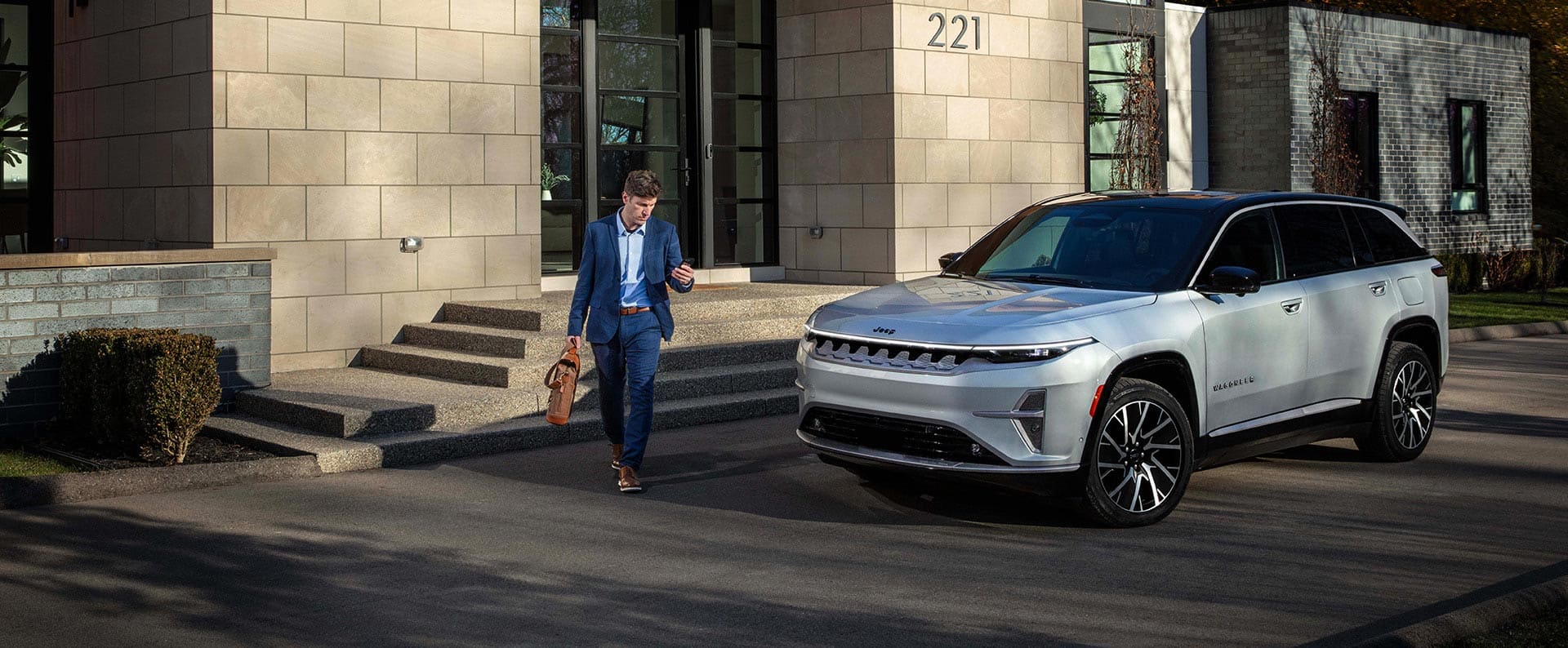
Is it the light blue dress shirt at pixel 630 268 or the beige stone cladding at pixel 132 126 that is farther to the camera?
the beige stone cladding at pixel 132 126

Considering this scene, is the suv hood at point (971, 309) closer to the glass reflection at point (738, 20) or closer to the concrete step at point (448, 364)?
the concrete step at point (448, 364)

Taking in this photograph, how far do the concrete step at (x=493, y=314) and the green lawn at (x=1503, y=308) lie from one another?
38.0 ft

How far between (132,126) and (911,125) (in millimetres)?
7709

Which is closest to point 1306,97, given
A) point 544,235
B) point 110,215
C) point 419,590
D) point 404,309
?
point 544,235

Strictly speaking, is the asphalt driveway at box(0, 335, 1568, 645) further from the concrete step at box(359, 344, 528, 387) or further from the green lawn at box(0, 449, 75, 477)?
the concrete step at box(359, 344, 528, 387)

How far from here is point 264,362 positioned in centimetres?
1209

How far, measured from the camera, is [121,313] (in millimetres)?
11258

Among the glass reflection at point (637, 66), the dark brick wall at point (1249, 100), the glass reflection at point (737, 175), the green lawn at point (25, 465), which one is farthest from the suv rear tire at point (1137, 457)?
the dark brick wall at point (1249, 100)

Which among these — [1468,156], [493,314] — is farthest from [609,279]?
[1468,156]

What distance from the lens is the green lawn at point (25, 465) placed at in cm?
961

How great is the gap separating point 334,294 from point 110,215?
257 centimetres

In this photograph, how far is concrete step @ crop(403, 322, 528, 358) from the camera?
12414mm

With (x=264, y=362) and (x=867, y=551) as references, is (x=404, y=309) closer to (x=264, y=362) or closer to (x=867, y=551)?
(x=264, y=362)

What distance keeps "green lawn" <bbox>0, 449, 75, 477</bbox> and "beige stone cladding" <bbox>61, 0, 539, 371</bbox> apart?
2944 mm
